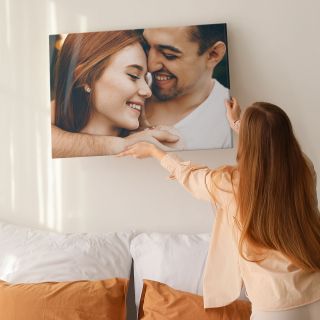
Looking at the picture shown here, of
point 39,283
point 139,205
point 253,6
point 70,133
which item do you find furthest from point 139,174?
point 253,6

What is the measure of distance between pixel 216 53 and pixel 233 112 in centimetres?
30

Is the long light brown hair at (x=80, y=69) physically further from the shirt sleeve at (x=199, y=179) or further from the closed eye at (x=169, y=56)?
the shirt sleeve at (x=199, y=179)

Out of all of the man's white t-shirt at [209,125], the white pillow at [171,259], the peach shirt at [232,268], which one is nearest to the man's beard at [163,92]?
the man's white t-shirt at [209,125]

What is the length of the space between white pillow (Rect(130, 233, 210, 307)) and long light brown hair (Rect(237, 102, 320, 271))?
0.50 m

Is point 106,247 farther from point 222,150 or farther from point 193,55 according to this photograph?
point 193,55

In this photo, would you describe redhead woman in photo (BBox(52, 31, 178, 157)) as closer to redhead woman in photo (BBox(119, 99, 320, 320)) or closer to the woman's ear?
the woman's ear

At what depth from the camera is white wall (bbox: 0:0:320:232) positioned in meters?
2.18

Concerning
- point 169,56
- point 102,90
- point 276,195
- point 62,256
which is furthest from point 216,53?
point 62,256

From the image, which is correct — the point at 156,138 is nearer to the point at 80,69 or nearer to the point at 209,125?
the point at 209,125

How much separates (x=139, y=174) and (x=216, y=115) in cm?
47

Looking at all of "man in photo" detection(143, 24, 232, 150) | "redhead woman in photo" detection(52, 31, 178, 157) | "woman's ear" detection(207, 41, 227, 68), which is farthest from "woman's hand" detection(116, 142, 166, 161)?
"woman's ear" detection(207, 41, 227, 68)

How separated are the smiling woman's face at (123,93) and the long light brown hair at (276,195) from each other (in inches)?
31.3

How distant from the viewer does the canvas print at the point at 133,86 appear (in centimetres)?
212

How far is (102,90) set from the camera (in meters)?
2.14
